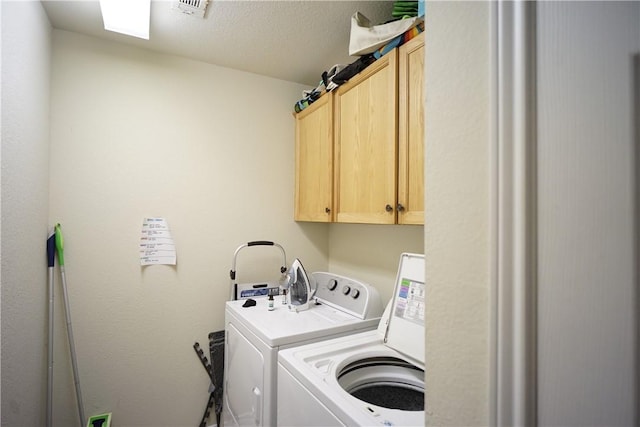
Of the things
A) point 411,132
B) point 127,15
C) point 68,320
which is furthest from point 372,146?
point 68,320

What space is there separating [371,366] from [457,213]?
3.78 feet

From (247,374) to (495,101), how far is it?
167 centimetres

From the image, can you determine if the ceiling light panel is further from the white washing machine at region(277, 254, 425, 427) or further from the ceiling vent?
the white washing machine at region(277, 254, 425, 427)

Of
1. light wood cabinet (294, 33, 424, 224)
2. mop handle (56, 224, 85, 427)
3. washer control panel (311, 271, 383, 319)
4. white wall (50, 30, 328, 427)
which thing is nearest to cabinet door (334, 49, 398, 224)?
light wood cabinet (294, 33, 424, 224)

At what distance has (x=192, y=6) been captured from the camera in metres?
1.57

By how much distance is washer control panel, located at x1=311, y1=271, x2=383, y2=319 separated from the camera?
172 cm

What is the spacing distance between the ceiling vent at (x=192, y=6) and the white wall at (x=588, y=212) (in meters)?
1.69

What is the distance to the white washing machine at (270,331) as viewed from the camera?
1392mm

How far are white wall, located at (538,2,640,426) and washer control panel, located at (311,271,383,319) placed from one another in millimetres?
1335

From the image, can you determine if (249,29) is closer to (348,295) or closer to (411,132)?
(411,132)

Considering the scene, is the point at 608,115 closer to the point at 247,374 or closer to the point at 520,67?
the point at 520,67

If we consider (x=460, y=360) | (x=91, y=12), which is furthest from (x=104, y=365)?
(x=460, y=360)

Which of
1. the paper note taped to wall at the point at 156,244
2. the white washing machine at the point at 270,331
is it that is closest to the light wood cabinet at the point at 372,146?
the white washing machine at the point at 270,331

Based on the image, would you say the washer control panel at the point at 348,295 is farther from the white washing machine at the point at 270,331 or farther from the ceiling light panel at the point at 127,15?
the ceiling light panel at the point at 127,15
